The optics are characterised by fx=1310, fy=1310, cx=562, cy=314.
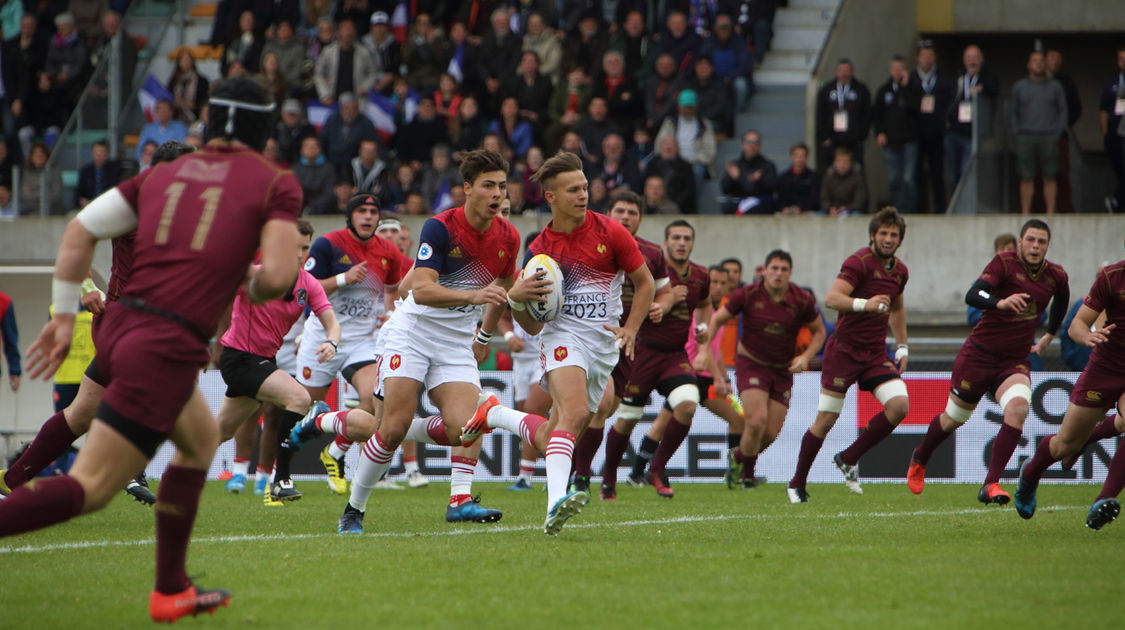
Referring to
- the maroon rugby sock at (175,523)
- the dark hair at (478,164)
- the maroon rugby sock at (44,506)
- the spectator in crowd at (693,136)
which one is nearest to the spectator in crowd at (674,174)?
the spectator in crowd at (693,136)

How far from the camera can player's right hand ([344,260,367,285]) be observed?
1138 cm

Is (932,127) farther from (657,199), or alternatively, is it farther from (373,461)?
(373,461)

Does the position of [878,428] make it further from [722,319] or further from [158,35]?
[158,35]

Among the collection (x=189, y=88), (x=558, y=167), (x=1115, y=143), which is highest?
(x=189, y=88)

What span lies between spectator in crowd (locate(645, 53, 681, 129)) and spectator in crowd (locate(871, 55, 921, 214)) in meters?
2.88

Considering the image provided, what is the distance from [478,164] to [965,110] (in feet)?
35.6

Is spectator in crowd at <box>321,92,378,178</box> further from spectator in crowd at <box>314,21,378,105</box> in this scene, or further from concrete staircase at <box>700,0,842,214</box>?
concrete staircase at <box>700,0,842,214</box>

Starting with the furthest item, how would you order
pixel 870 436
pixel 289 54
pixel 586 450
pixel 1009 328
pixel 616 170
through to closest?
pixel 289 54
pixel 616 170
pixel 586 450
pixel 870 436
pixel 1009 328

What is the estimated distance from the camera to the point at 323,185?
736 inches

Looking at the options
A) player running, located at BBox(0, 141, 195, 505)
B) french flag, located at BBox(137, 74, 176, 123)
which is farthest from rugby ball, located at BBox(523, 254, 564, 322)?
french flag, located at BBox(137, 74, 176, 123)

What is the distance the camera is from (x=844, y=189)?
57.3 feet

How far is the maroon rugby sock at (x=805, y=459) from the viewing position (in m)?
11.5

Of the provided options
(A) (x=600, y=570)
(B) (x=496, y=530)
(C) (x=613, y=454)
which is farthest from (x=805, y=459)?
(A) (x=600, y=570)

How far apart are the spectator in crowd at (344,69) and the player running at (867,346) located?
10899mm
